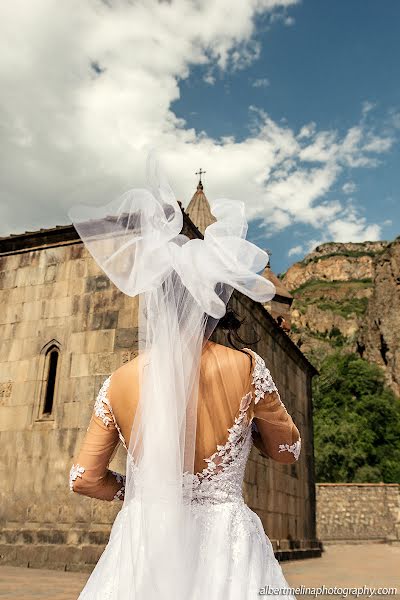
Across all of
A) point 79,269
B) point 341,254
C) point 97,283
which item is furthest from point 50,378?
point 341,254

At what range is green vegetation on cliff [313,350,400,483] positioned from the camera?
122 feet

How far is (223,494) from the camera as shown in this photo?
1929mm

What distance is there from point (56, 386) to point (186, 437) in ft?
23.9

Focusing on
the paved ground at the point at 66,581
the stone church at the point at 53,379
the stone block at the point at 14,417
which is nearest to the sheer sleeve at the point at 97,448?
the paved ground at the point at 66,581

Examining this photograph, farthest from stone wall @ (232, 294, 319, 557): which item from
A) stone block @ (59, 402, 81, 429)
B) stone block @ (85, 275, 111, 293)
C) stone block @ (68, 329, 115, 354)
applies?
stone block @ (59, 402, 81, 429)

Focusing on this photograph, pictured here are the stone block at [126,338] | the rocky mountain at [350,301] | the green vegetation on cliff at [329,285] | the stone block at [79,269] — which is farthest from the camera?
the green vegetation on cliff at [329,285]

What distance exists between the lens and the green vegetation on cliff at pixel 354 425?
3719 cm

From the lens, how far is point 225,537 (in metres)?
1.87

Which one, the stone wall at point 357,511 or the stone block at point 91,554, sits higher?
the stone wall at point 357,511

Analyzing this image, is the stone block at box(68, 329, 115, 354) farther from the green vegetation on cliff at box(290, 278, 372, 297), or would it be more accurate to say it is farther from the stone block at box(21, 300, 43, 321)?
the green vegetation on cliff at box(290, 278, 372, 297)

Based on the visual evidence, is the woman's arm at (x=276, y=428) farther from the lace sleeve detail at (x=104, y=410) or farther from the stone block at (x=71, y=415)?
the stone block at (x=71, y=415)

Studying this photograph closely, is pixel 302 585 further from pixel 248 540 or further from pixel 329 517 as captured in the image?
pixel 329 517

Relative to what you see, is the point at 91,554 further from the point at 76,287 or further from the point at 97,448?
the point at 97,448

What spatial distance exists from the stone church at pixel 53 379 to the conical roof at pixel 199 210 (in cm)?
1166
